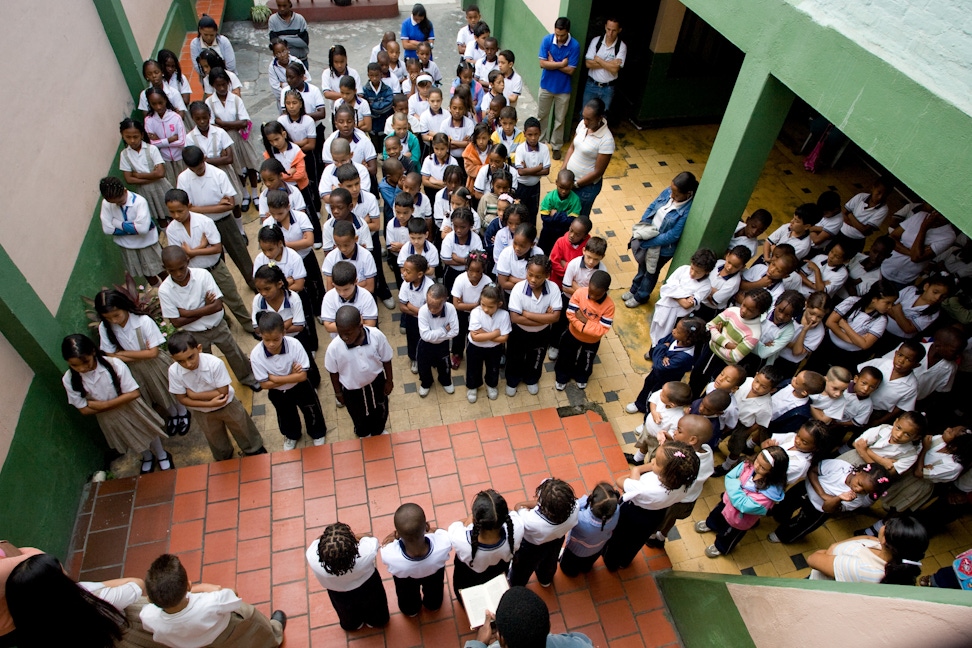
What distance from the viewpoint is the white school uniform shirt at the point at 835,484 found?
4.23 metres

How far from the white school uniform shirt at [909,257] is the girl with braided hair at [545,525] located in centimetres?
453

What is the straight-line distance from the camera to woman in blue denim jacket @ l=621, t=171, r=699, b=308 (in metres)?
5.96

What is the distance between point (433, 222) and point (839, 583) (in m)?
4.61

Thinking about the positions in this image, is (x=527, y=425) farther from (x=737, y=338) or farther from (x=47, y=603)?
(x=47, y=603)

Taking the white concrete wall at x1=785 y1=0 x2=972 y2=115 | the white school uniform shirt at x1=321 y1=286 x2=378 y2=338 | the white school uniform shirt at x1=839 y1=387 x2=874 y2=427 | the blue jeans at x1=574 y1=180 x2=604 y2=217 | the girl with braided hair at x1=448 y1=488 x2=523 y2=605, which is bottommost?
the blue jeans at x1=574 y1=180 x2=604 y2=217

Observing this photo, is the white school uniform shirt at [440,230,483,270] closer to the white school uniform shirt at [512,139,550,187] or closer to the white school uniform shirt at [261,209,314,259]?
the white school uniform shirt at [261,209,314,259]

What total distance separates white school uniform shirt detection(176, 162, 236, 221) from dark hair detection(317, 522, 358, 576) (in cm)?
408

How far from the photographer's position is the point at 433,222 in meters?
6.08

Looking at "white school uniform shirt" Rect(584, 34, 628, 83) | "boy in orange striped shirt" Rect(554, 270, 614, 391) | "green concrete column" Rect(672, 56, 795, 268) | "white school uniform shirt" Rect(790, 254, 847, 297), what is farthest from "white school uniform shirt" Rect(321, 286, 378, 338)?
"white school uniform shirt" Rect(584, 34, 628, 83)

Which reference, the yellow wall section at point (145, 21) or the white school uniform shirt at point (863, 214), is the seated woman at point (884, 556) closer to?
the white school uniform shirt at point (863, 214)

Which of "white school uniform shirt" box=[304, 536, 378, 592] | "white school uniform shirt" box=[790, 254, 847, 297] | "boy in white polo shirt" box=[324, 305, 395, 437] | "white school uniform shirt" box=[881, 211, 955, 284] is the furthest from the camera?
"white school uniform shirt" box=[881, 211, 955, 284]

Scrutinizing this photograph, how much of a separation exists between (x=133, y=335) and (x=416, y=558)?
2.95 meters

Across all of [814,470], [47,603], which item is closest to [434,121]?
[814,470]

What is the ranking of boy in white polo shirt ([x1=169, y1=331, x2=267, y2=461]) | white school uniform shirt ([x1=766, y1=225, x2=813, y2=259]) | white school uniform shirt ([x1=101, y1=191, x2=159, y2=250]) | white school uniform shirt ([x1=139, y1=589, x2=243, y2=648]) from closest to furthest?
white school uniform shirt ([x1=139, y1=589, x2=243, y2=648]), boy in white polo shirt ([x1=169, y1=331, x2=267, y2=461]), white school uniform shirt ([x1=101, y1=191, x2=159, y2=250]), white school uniform shirt ([x1=766, y1=225, x2=813, y2=259])
